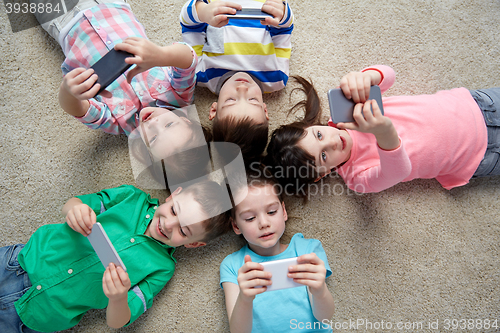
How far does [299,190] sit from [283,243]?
0.58 ft

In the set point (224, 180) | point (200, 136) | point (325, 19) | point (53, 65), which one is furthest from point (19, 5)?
point (325, 19)

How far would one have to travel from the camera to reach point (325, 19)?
1.01 m

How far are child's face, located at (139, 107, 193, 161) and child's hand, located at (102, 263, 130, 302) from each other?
300 mm

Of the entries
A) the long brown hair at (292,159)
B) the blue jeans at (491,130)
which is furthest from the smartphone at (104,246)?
the blue jeans at (491,130)

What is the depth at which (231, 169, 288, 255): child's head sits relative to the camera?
31.3 inches

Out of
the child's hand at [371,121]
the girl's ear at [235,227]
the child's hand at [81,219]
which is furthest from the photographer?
the girl's ear at [235,227]

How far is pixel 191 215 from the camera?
79cm

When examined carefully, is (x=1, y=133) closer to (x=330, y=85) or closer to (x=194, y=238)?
(x=194, y=238)

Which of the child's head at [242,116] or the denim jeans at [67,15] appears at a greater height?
the denim jeans at [67,15]

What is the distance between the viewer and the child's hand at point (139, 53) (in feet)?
2.31

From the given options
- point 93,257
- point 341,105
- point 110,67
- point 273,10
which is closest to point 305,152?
point 341,105

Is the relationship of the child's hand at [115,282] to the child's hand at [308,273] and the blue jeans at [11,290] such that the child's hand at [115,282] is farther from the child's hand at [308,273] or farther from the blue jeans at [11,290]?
the child's hand at [308,273]

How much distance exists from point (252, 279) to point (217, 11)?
0.67 metres

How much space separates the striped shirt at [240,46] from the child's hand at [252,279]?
546 millimetres
